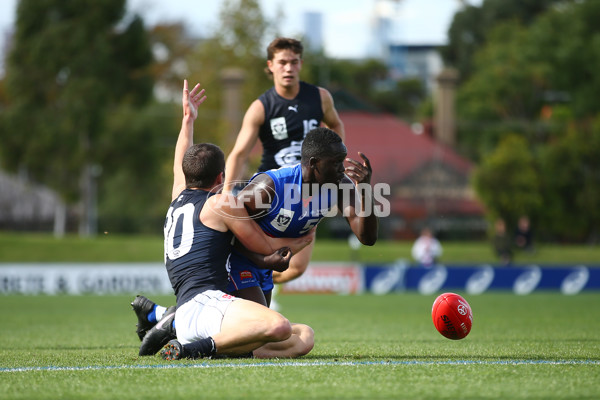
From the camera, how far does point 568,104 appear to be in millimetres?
50781

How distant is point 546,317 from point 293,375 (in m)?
9.48

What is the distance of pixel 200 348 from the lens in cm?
641

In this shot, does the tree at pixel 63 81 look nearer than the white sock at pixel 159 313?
No

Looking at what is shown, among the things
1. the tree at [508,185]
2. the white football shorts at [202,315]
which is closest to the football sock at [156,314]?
the white football shorts at [202,315]

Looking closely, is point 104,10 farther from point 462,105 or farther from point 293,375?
point 293,375

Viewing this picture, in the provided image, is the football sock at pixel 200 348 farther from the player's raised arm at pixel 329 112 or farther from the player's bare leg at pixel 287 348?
the player's raised arm at pixel 329 112

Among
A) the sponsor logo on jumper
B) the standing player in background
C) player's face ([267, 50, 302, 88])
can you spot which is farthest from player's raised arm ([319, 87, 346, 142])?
the sponsor logo on jumper

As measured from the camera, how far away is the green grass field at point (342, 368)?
198 inches

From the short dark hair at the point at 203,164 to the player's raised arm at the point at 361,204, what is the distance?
1.05 meters

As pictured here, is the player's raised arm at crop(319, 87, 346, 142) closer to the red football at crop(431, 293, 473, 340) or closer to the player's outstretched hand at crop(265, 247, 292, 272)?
the red football at crop(431, 293, 473, 340)

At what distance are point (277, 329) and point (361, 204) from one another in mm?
1395

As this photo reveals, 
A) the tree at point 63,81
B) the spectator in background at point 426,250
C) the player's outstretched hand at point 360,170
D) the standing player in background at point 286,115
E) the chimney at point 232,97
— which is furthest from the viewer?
the tree at point 63,81

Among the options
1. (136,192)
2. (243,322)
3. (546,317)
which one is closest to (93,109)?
(136,192)

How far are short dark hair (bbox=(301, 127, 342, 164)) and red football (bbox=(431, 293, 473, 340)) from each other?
2.14 m
